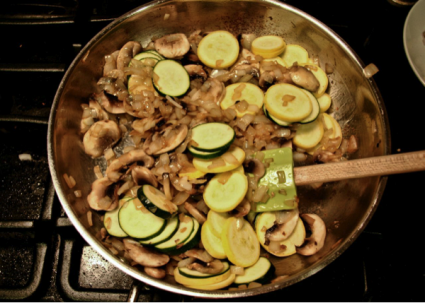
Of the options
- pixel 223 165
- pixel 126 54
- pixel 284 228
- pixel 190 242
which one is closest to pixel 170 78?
pixel 126 54

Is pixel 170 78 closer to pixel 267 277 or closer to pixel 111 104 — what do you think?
pixel 111 104

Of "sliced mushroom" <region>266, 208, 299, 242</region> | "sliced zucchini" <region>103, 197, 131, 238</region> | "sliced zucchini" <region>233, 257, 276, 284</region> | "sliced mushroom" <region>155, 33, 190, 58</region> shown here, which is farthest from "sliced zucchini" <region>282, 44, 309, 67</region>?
"sliced zucchini" <region>103, 197, 131, 238</region>

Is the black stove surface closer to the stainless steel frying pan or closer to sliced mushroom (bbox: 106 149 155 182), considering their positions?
the stainless steel frying pan

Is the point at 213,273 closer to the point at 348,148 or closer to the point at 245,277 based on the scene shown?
the point at 245,277

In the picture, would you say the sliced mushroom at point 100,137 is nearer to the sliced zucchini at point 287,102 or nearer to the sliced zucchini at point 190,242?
the sliced zucchini at point 190,242

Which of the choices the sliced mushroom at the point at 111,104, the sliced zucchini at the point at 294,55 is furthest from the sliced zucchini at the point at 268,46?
the sliced mushroom at the point at 111,104

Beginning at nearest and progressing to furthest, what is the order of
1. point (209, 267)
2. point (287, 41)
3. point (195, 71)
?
Result: 1. point (209, 267)
2. point (195, 71)
3. point (287, 41)
